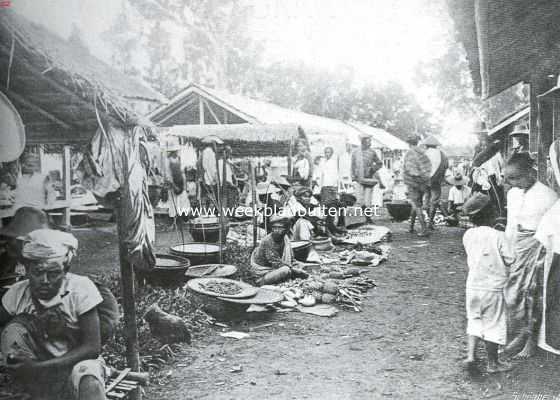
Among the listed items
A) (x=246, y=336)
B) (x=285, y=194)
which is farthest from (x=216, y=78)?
(x=285, y=194)

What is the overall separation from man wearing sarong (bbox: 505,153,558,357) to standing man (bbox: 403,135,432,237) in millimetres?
2875

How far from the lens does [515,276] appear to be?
3186mm

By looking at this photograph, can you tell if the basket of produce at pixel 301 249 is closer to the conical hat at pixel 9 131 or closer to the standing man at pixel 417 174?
the standing man at pixel 417 174

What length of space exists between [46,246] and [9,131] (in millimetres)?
813

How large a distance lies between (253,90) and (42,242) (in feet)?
10.1

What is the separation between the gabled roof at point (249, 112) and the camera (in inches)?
196

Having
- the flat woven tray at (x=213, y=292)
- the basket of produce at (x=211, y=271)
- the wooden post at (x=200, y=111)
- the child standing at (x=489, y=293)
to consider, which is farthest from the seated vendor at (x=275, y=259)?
the child standing at (x=489, y=293)

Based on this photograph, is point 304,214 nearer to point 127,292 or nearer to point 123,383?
point 127,292

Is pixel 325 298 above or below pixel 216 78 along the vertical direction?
below

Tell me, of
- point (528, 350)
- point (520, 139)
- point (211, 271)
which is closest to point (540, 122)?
point (520, 139)

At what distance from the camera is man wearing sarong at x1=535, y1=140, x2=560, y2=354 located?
2943 mm

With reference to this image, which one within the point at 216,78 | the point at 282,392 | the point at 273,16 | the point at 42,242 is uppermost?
the point at 273,16

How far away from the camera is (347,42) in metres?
3.95

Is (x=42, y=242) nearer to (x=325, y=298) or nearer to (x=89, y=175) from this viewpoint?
(x=89, y=175)
